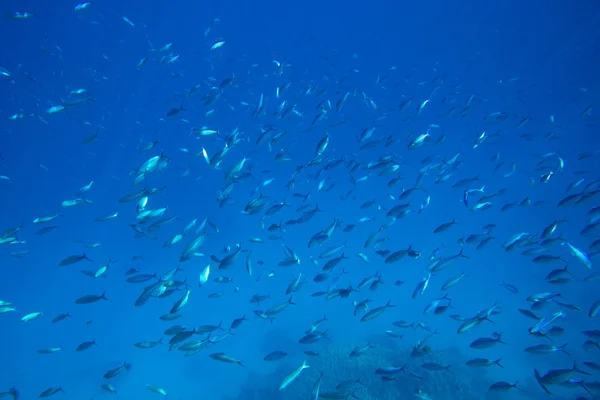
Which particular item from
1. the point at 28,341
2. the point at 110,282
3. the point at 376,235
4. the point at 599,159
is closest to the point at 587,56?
the point at 599,159

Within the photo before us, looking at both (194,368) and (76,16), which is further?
(194,368)

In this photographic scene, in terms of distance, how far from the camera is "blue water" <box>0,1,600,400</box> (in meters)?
20.8

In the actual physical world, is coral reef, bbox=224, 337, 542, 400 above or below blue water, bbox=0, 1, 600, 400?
below

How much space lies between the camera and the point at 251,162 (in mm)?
32875

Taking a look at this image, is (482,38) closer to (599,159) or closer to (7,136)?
(599,159)

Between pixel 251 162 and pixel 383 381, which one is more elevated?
pixel 251 162

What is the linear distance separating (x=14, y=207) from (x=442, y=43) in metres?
46.2

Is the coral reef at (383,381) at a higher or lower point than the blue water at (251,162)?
lower

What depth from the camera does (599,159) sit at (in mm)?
49469

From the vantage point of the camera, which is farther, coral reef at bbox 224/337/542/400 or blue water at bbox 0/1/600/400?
blue water at bbox 0/1/600/400

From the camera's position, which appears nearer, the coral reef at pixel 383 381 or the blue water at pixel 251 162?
the coral reef at pixel 383 381

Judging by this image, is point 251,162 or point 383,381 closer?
point 383,381

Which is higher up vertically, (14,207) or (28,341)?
(14,207)

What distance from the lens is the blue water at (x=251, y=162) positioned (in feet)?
68.3
